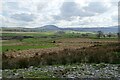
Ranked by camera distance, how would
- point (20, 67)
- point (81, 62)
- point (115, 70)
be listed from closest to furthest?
point (115, 70) → point (20, 67) → point (81, 62)

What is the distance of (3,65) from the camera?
26000mm

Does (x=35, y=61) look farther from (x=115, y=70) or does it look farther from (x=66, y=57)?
(x=115, y=70)

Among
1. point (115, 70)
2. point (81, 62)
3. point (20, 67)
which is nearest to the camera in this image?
point (115, 70)

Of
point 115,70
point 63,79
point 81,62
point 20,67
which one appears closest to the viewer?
point 63,79

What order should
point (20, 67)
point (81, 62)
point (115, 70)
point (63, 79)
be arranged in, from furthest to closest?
point (81, 62) < point (20, 67) < point (115, 70) < point (63, 79)

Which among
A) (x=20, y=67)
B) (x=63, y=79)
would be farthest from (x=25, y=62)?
(x=63, y=79)

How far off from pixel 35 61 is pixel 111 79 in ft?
40.7

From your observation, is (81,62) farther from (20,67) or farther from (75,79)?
(75,79)

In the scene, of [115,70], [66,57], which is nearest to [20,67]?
[66,57]

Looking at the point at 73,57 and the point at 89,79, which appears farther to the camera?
the point at 73,57

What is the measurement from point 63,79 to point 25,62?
1105cm

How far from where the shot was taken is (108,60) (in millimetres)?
27016

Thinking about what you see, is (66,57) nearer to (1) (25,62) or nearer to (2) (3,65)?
(1) (25,62)

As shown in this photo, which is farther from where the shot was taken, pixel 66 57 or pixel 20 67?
pixel 66 57
